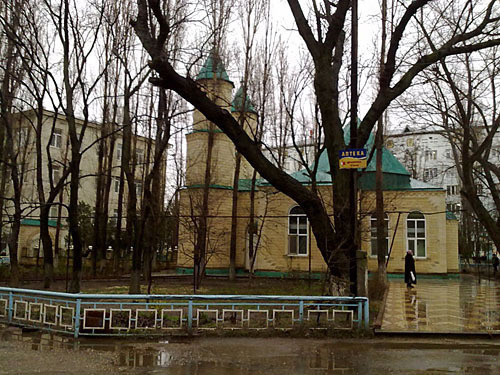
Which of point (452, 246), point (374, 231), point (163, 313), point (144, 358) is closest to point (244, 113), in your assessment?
point (374, 231)

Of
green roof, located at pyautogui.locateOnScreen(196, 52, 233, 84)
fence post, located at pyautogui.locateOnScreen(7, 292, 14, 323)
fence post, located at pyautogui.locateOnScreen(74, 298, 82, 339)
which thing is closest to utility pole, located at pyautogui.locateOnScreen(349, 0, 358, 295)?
green roof, located at pyautogui.locateOnScreen(196, 52, 233, 84)

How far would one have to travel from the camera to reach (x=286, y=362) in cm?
706

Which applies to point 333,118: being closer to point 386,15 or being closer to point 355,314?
point 355,314

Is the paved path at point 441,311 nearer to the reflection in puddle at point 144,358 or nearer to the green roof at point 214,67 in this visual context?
the reflection in puddle at point 144,358

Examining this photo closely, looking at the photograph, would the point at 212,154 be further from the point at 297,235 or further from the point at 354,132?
the point at 354,132

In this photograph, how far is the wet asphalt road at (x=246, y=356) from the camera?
21.9ft

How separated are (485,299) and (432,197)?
9533 mm

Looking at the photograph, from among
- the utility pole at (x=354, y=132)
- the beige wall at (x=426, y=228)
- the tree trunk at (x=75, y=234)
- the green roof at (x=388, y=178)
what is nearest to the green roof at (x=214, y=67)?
the tree trunk at (x=75, y=234)

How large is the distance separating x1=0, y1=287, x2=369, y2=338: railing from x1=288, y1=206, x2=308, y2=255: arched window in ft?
50.6

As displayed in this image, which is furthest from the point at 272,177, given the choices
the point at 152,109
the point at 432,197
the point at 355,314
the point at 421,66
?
the point at 432,197

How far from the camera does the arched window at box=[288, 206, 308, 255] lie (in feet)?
83.3

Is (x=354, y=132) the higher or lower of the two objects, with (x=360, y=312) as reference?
higher

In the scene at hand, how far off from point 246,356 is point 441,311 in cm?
661

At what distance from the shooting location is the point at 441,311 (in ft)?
39.4
